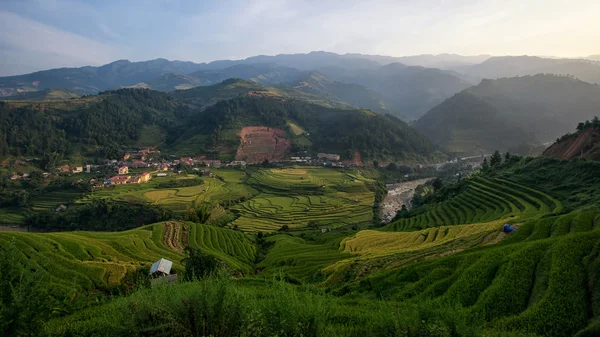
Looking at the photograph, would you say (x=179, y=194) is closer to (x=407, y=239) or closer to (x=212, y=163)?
(x=212, y=163)

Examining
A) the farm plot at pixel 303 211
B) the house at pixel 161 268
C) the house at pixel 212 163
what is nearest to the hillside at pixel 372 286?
the house at pixel 161 268

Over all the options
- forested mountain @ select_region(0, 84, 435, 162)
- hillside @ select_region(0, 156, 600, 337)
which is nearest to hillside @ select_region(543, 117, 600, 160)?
hillside @ select_region(0, 156, 600, 337)

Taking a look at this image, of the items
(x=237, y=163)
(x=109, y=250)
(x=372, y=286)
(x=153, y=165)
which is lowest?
(x=237, y=163)

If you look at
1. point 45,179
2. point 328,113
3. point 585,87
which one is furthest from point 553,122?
point 45,179

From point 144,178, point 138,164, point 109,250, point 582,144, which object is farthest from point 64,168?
point 582,144

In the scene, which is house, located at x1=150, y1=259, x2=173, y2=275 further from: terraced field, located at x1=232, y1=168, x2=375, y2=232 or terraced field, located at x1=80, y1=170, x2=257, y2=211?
terraced field, located at x1=80, y1=170, x2=257, y2=211

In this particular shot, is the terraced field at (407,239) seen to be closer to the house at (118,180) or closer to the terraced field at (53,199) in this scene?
the terraced field at (53,199)

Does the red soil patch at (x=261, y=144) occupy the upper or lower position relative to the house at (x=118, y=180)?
upper
